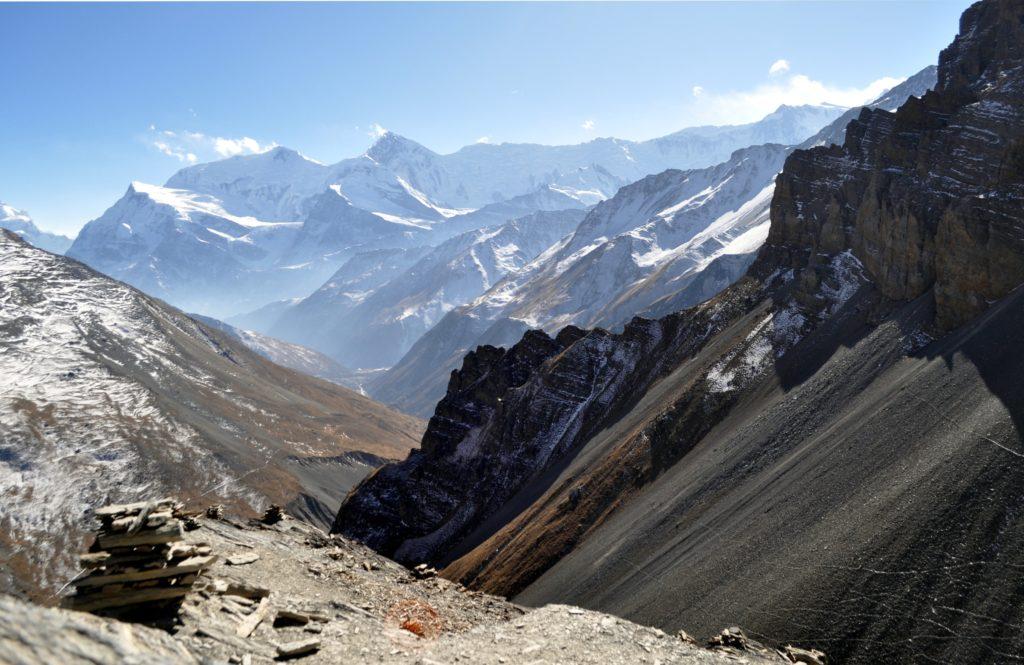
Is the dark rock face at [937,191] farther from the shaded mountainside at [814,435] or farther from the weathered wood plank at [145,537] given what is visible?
the weathered wood plank at [145,537]

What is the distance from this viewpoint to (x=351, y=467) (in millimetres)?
182000

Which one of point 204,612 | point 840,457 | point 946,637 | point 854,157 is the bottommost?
point 946,637

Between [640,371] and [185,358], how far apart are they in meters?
151

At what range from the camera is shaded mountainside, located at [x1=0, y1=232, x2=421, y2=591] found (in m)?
111

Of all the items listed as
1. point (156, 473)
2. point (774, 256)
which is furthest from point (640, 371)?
point (156, 473)

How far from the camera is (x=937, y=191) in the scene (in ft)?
214

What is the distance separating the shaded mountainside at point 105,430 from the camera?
11100 centimetres

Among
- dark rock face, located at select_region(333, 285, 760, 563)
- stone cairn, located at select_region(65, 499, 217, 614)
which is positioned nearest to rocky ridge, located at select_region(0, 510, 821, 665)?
stone cairn, located at select_region(65, 499, 217, 614)

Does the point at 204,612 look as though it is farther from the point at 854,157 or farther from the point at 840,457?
the point at 854,157

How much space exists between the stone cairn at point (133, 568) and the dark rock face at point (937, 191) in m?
55.6

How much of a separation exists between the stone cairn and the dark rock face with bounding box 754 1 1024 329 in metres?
55.6

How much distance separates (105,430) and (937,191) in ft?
460

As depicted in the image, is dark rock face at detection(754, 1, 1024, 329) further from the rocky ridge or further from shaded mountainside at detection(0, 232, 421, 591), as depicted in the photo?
shaded mountainside at detection(0, 232, 421, 591)

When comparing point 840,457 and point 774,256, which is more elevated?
point 774,256
